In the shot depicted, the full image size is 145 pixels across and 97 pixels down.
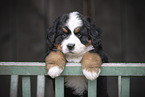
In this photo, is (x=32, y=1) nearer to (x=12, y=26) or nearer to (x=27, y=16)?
(x=27, y=16)

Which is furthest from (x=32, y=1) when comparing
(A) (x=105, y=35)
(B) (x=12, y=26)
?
(A) (x=105, y=35)

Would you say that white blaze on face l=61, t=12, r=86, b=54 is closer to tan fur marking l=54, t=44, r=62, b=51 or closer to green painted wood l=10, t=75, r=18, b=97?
tan fur marking l=54, t=44, r=62, b=51

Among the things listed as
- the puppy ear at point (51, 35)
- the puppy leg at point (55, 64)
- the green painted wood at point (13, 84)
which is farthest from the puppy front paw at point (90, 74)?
the green painted wood at point (13, 84)

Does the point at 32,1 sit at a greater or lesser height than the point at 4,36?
greater

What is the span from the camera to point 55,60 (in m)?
1.63


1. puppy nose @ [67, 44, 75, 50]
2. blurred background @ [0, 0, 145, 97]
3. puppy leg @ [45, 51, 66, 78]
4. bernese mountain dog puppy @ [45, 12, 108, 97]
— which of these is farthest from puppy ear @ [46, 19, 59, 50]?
blurred background @ [0, 0, 145, 97]

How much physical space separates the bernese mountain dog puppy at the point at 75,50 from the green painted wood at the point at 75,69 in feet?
0.17

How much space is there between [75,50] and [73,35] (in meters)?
0.14

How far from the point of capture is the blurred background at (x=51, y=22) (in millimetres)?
3383

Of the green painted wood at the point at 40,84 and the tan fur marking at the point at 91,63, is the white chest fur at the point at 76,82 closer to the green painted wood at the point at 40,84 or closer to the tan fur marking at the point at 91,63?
the tan fur marking at the point at 91,63

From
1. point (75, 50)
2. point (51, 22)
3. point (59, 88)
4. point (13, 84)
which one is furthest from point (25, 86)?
point (51, 22)

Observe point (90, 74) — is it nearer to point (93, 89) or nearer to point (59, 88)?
point (93, 89)

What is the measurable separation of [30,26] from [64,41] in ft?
6.17

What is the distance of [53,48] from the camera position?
1.88 meters
